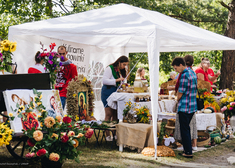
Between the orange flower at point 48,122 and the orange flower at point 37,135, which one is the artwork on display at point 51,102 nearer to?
the orange flower at point 48,122

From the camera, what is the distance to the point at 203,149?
637 centimetres

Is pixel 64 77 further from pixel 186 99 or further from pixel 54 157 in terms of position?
pixel 54 157

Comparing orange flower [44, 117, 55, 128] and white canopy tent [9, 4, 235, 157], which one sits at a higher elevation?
white canopy tent [9, 4, 235, 157]

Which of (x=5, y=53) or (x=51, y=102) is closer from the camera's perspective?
(x=5, y=53)

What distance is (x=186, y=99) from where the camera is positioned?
549cm

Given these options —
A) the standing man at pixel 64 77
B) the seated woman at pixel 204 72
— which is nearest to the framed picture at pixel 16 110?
the standing man at pixel 64 77

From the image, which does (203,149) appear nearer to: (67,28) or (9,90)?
(67,28)

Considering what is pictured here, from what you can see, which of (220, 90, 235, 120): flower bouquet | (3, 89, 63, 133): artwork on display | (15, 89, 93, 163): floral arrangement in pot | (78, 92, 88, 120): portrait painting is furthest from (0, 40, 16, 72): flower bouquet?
(220, 90, 235, 120): flower bouquet

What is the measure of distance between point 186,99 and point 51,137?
2.43 meters

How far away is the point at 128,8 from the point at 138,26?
1.41 m

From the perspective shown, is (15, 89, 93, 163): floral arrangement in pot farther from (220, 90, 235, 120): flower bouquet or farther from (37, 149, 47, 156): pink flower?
(220, 90, 235, 120): flower bouquet

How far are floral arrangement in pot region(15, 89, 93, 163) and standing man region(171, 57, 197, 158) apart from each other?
1972mm

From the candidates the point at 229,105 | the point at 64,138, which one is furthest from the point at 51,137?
the point at 229,105

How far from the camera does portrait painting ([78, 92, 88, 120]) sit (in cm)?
604
